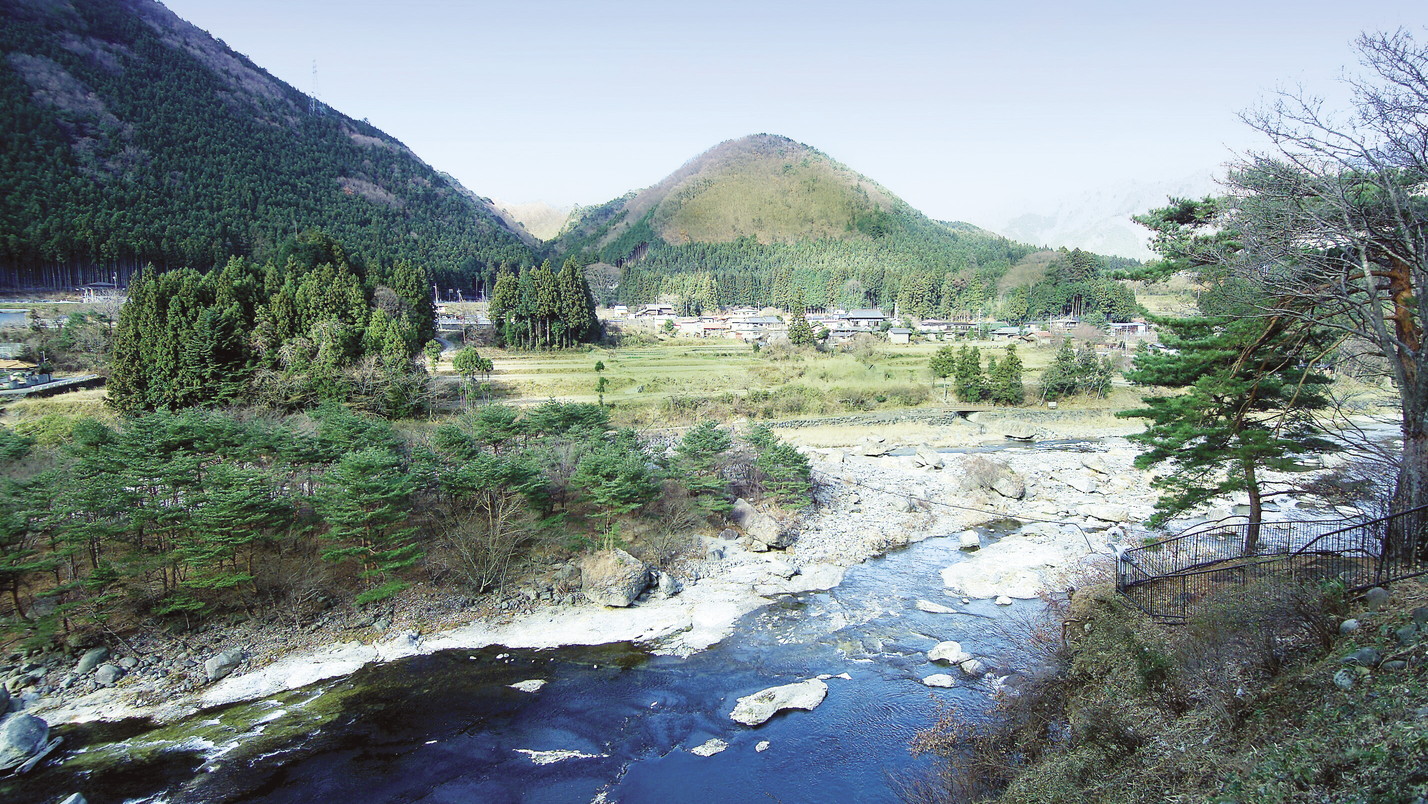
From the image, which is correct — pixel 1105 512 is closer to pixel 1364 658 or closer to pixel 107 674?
pixel 1364 658

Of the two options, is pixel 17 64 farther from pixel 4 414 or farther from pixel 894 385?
pixel 894 385

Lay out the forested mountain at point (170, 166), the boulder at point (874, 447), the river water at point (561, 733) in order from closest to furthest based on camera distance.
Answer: the river water at point (561, 733) < the boulder at point (874, 447) < the forested mountain at point (170, 166)

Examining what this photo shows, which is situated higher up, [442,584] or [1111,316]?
[1111,316]

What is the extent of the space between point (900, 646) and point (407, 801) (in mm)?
9854

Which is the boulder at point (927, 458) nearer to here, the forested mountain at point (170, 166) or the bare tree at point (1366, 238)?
the bare tree at point (1366, 238)

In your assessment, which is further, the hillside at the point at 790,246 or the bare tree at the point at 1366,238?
the hillside at the point at 790,246

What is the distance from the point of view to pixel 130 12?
100 meters

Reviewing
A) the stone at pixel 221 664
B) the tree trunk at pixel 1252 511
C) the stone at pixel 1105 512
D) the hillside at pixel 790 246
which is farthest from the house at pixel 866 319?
the stone at pixel 221 664

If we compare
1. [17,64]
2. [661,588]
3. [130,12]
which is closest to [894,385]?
[661,588]

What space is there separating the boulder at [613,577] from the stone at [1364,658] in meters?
14.0

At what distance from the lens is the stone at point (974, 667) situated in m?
13.5

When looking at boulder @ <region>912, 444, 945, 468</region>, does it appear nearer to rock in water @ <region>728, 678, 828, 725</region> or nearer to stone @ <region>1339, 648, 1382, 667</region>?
rock in water @ <region>728, 678, 828, 725</region>

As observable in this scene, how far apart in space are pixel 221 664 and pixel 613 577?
8.48 metres

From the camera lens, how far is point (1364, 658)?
6.33 m
